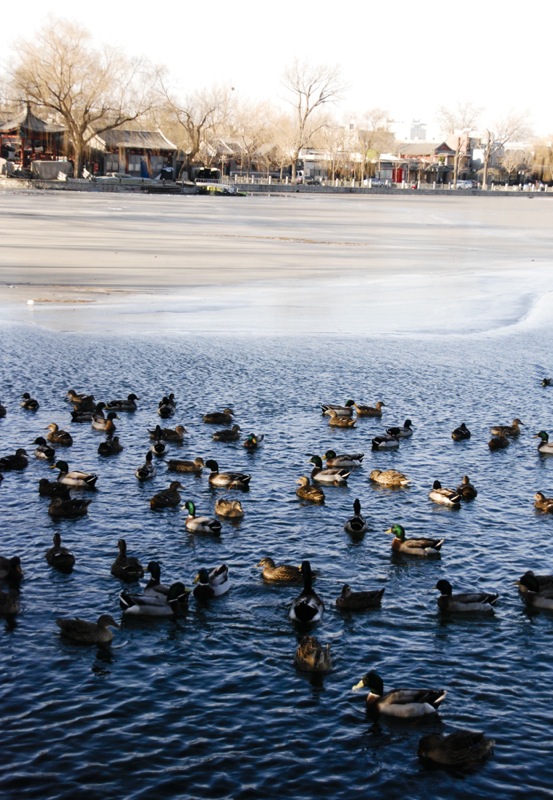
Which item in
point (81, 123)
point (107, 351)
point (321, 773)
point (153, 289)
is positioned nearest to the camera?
point (321, 773)

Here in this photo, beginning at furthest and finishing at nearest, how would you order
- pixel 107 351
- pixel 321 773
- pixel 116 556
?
pixel 107 351 → pixel 116 556 → pixel 321 773

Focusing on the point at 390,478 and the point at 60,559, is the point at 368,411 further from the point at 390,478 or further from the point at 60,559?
Answer: the point at 60,559

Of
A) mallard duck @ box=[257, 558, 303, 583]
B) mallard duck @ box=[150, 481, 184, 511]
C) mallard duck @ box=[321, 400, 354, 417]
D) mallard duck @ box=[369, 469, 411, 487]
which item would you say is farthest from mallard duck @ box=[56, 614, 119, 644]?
mallard duck @ box=[321, 400, 354, 417]

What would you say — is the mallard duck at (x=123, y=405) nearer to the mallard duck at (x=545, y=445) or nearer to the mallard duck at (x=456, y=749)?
the mallard duck at (x=545, y=445)

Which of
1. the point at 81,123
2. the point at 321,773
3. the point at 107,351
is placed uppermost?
the point at 81,123

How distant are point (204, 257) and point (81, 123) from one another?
78.5m

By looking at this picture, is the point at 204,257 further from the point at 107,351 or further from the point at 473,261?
the point at 107,351

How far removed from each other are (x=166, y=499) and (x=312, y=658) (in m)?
5.60

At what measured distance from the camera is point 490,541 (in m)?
15.4

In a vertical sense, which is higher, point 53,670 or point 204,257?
point 204,257

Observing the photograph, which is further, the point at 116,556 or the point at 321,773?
the point at 116,556

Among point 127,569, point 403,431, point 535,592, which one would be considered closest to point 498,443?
point 403,431

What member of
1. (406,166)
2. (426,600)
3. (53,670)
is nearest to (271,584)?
(426,600)

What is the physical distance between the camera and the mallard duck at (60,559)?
1377 cm
